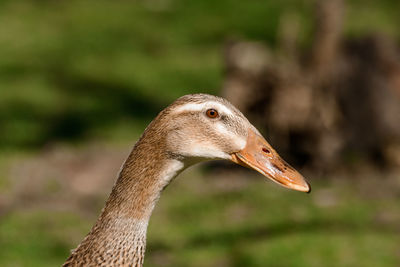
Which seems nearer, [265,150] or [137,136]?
[265,150]

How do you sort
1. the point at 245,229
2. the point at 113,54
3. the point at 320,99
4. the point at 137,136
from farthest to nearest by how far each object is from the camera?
the point at 113,54, the point at 137,136, the point at 320,99, the point at 245,229

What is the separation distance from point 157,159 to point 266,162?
47cm

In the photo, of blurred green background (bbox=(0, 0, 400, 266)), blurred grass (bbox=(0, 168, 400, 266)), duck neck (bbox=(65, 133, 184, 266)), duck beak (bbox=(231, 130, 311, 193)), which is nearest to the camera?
duck neck (bbox=(65, 133, 184, 266))

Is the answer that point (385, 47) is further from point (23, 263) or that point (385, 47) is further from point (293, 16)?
point (23, 263)

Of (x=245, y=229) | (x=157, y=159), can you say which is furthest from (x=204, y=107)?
(x=245, y=229)

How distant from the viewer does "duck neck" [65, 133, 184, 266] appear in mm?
2994

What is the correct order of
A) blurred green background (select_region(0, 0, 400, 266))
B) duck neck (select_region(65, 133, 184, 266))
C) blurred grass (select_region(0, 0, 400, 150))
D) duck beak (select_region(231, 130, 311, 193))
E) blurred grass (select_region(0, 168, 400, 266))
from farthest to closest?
blurred grass (select_region(0, 0, 400, 150)), blurred green background (select_region(0, 0, 400, 266)), blurred grass (select_region(0, 168, 400, 266)), duck beak (select_region(231, 130, 311, 193)), duck neck (select_region(65, 133, 184, 266))

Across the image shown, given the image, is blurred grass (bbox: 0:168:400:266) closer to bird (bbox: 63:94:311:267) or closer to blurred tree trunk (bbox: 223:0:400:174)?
blurred tree trunk (bbox: 223:0:400:174)

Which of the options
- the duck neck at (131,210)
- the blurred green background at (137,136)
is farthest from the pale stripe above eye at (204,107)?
the blurred green background at (137,136)

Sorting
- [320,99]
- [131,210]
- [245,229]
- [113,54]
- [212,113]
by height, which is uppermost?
[113,54]

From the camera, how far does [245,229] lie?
6.08m

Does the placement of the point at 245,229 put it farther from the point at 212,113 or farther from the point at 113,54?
the point at 113,54

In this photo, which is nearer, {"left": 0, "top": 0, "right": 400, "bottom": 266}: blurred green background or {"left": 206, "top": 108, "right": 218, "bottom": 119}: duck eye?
{"left": 206, "top": 108, "right": 218, "bottom": 119}: duck eye

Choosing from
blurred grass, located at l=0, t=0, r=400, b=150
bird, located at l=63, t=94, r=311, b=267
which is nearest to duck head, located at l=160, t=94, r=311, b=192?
bird, located at l=63, t=94, r=311, b=267
